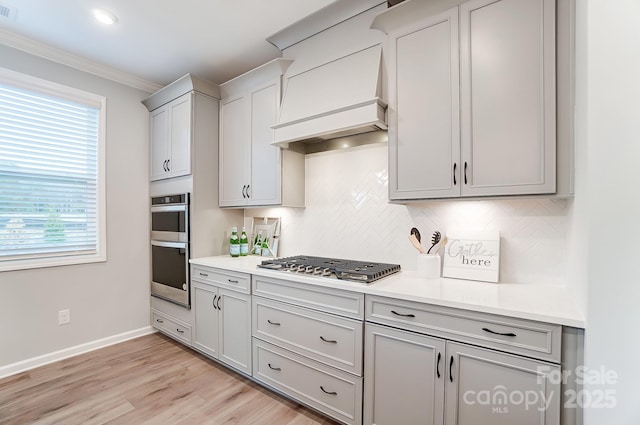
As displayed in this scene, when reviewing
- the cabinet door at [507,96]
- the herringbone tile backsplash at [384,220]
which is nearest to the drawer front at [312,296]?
the herringbone tile backsplash at [384,220]

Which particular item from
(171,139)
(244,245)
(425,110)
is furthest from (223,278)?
(425,110)

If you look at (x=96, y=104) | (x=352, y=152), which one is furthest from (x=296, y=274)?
(x=96, y=104)

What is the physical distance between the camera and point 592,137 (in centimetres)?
117

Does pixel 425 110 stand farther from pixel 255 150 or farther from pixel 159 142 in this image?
pixel 159 142

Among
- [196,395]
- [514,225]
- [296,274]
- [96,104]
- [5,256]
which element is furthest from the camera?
[96,104]

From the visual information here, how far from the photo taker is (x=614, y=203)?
3.73 feet

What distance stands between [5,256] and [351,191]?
2938 millimetres

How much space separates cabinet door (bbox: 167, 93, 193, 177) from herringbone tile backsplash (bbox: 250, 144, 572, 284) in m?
0.83

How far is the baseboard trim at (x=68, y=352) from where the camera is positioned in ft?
8.22

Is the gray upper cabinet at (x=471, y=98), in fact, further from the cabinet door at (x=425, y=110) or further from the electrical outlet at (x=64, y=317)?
the electrical outlet at (x=64, y=317)

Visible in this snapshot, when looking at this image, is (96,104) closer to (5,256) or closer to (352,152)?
(5,256)

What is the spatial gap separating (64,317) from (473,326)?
343 centimetres

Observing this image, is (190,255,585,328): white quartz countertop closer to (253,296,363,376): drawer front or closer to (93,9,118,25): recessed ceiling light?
(253,296,363,376): drawer front

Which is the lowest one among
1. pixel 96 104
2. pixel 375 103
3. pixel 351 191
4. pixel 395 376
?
pixel 395 376
